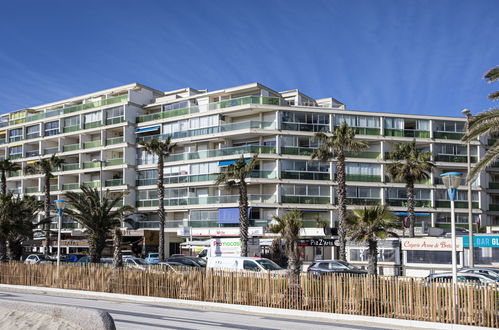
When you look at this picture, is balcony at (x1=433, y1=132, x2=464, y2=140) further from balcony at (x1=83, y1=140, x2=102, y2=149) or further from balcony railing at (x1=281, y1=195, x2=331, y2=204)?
balcony at (x1=83, y1=140, x2=102, y2=149)

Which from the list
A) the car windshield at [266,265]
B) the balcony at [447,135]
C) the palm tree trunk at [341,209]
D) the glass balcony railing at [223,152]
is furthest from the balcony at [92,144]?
the car windshield at [266,265]

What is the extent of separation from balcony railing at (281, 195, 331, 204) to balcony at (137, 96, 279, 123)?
1016 centimetres

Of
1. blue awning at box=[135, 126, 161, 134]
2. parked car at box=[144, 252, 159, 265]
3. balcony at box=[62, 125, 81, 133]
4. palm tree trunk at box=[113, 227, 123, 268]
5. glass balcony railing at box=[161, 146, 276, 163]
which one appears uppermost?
balcony at box=[62, 125, 81, 133]

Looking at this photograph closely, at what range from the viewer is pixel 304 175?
2197 inches

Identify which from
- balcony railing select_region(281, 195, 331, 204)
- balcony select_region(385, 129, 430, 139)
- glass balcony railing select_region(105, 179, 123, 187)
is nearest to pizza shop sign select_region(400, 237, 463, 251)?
balcony railing select_region(281, 195, 331, 204)

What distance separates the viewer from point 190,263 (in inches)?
1415

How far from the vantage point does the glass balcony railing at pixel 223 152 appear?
182 ft

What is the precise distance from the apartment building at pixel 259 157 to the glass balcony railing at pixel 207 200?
0.35 feet

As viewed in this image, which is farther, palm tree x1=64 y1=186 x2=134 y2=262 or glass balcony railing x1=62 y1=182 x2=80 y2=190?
glass balcony railing x1=62 y1=182 x2=80 y2=190

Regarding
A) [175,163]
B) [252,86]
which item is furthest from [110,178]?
[252,86]

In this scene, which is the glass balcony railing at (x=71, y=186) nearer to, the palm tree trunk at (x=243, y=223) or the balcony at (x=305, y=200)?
the balcony at (x=305, y=200)

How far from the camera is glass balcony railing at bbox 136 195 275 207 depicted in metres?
55.3

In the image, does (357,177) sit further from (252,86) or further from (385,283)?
(385,283)

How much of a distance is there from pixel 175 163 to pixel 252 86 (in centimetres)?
1237
